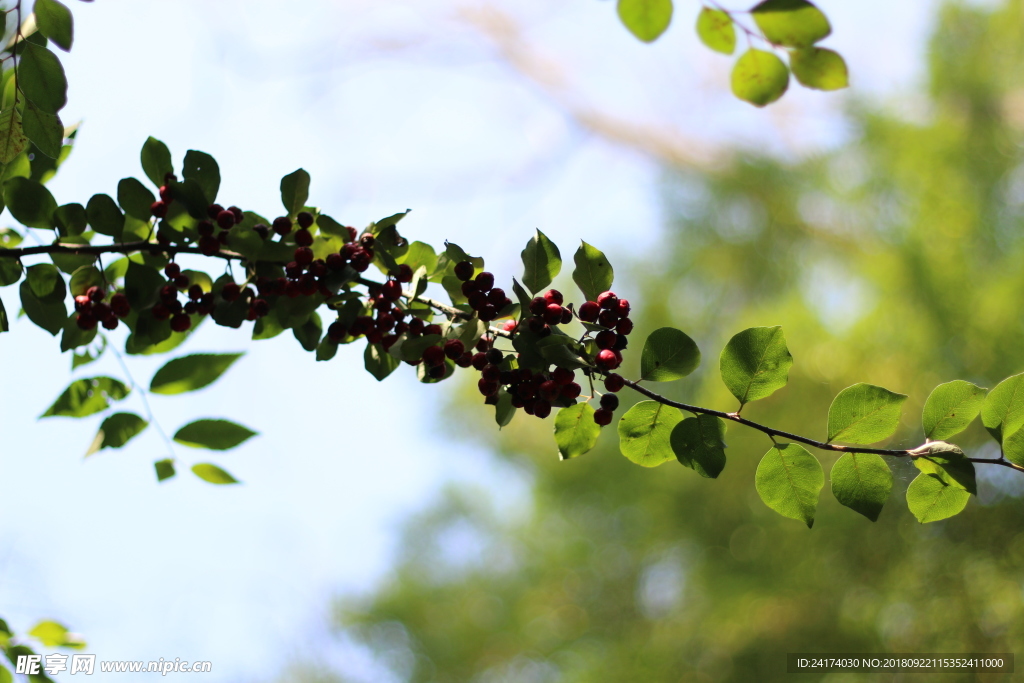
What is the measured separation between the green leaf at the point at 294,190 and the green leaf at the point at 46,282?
0.43ft

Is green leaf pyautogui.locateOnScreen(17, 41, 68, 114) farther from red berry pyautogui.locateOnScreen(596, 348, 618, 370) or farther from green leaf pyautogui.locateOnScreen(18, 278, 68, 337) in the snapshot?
red berry pyautogui.locateOnScreen(596, 348, 618, 370)

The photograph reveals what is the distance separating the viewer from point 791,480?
347 millimetres

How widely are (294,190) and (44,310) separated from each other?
0.50ft

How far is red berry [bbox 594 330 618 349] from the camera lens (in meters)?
0.34

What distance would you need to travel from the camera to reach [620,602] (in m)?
2.57

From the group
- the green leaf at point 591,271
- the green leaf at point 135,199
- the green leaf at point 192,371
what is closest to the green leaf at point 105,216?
the green leaf at point 135,199

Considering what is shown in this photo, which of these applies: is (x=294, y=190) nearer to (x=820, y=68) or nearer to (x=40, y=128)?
(x=40, y=128)

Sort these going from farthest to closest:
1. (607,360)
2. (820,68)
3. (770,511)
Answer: (770,511)
(820,68)
(607,360)

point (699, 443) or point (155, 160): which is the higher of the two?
point (155, 160)

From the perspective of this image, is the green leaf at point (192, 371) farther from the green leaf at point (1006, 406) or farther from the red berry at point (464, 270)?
the green leaf at point (1006, 406)

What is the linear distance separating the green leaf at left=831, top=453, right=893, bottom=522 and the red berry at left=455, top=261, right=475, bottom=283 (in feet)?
0.67

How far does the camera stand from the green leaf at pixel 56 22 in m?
0.34

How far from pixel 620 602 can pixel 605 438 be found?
24.1 inches

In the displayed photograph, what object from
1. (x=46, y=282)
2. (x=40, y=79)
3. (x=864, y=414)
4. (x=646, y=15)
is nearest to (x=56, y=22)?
(x=40, y=79)
